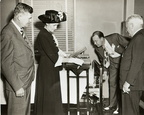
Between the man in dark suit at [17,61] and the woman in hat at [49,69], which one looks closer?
the man in dark suit at [17,61]

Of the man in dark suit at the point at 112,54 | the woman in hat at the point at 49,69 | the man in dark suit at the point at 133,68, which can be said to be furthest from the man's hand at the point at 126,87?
the man in dark suit at the point at 112,54

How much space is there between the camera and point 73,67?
9.37 feet

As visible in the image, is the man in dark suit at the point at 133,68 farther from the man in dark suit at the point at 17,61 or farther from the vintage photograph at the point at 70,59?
the man in dark suit at the point at 17,61

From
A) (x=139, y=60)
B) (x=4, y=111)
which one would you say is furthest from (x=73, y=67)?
(x=4, y=111)

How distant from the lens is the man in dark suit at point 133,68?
2.24 metres

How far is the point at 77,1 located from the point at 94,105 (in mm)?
1989

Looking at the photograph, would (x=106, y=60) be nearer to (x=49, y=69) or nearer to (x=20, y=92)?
(x=49, y=69)

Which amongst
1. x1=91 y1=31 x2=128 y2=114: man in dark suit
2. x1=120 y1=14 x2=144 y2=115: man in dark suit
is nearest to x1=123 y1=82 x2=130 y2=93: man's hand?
x1=120 y1=14 x2=144 y2=115: man in dark suit

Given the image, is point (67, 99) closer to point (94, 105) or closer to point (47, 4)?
point (94, 105)

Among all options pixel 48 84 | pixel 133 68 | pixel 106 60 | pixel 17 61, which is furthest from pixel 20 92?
pixel 106 60

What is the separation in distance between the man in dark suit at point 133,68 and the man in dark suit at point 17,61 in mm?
957

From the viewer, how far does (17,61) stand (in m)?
2.12

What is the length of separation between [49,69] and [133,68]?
106 cm

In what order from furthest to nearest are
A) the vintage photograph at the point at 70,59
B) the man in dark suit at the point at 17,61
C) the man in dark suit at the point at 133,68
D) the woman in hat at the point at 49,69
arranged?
the woman in hat at the point at 49,69
the man in dark suit at the point at 133,68
the vintage photograph at the point at 70,59
the man in dark suit at the point at 17,61
